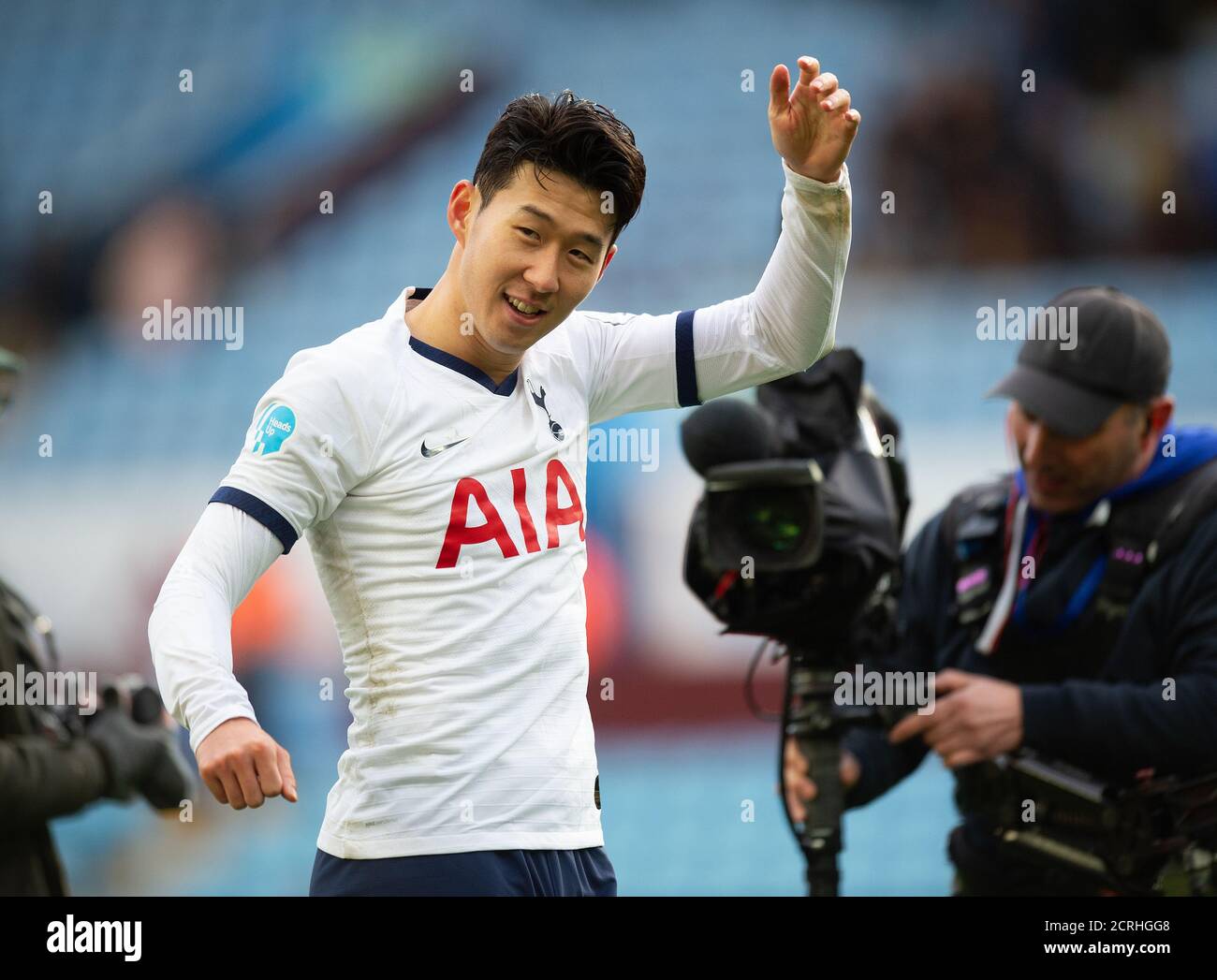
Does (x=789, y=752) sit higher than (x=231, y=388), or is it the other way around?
(x=231, y=388)

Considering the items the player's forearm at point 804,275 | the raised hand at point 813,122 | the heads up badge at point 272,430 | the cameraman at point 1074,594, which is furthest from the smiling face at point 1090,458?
the heads up badge at point 272,430

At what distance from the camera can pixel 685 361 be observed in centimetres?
179

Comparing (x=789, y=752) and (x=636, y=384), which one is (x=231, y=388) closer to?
(x=789, y=752)

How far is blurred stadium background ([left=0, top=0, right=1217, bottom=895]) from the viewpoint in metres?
4.97

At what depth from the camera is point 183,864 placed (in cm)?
500

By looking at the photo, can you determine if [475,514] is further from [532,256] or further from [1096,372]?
[1096,372]

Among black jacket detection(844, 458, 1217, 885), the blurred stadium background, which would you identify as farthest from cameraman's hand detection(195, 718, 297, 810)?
the blurred stadium background

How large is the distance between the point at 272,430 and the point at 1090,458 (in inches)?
70.4

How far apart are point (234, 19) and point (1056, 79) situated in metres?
3.32

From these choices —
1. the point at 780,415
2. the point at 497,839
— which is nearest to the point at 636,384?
the point at 497,839

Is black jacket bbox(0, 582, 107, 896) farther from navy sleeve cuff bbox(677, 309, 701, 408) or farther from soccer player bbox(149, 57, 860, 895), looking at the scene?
navy sleeve cuff bbox(677, 309, 701, 408)

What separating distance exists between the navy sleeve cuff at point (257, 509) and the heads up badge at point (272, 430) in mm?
48

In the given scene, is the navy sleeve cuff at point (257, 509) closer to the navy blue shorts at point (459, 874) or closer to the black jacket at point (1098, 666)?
the navy blue shorts at point (459, 874)

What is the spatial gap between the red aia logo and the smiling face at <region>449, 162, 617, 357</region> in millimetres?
156
